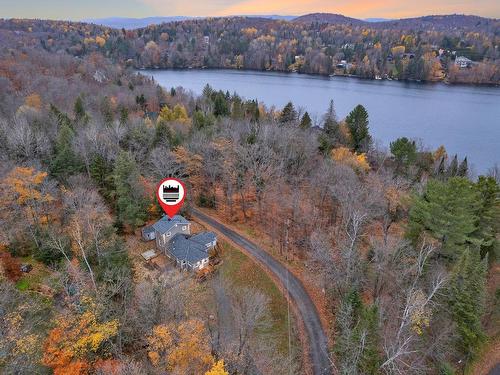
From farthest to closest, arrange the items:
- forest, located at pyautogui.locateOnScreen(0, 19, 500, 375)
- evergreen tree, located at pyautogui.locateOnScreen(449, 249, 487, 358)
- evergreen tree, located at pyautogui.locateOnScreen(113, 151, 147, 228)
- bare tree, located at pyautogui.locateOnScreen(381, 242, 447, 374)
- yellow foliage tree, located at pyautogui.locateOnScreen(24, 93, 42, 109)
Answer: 1. yellow foliage tree, located at pyautogui.locateOnScreen(24, 93, 42, 109)
2. evergreen tree, located at pyautogui.locateOnScreen(113, 151, 147, 228)
3. evergreen tree, located at pyautogui.locateOnScreen(449, 249, 487, 358)
4. bare tree, located at pyautogui.locateOnScreen(381, 242, 447, 374)
5. forest, located at pyautogui.locateOnScreen(0, 19, 500, 375)

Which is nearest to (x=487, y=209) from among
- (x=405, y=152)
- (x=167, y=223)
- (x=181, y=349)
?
Result: (x=405, y=152)

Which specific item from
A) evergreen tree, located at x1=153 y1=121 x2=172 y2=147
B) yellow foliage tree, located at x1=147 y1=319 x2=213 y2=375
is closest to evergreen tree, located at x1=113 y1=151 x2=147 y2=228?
evergreen tree, located at x1=153 y1=121 x2=172 y2=147

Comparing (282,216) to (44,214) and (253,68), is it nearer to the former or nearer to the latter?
(44,214)

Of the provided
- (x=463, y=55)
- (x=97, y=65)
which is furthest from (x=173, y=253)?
(x=463, y=55)

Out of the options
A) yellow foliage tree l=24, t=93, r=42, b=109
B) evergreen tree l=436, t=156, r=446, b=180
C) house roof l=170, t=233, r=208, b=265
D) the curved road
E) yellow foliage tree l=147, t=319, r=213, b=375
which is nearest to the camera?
yellow foliage tree l=147, t=319, r=213, b=375

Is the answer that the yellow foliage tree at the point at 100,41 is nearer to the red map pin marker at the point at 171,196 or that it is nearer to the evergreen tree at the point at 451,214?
the red map pin marker at the point at 171,196

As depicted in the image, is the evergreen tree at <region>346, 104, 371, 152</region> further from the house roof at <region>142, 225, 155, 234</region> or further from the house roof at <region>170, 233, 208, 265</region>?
the house roof at <region>142, 225, 155, 234</region>

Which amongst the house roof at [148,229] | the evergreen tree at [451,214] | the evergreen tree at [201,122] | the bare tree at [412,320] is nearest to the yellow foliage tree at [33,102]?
the evergreen tree at [201,122]
